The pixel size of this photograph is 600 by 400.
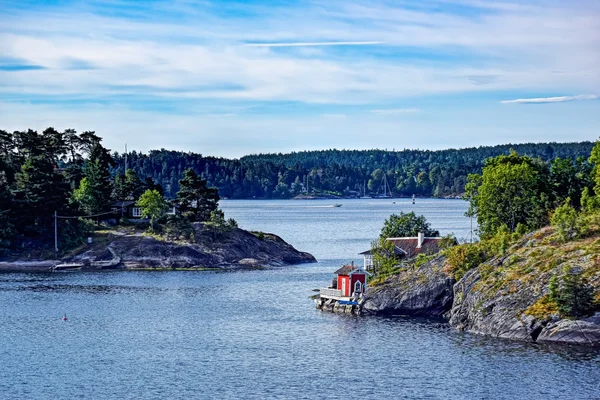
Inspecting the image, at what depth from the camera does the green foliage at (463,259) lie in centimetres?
9025

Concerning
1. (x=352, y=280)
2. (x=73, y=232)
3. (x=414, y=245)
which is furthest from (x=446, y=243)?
(x=73, y=232)

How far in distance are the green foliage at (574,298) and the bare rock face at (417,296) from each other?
1680 cm

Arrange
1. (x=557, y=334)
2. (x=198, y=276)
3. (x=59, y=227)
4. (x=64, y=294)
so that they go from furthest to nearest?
(x=59, y=227), (x=198, y=276), (x=64, y=294), (x=557, y=334)

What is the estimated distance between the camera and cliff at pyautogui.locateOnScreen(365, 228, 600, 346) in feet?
246

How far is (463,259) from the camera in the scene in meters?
91.0

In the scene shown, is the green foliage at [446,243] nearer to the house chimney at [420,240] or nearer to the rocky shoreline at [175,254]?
the house chimney at [420,240]

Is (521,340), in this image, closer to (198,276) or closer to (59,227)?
(198,276)

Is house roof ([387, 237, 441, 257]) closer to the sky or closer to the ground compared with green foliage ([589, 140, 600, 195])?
closer to the ground

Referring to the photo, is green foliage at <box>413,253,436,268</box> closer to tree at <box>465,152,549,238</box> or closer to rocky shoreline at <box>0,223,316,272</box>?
tree at <box>465,152,549,238</box>

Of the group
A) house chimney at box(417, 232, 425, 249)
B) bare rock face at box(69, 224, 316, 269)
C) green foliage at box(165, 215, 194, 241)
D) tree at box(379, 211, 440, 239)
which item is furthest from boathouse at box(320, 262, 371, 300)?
green foliage at box(165, 215, 194, 241)

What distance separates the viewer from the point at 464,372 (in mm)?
66250

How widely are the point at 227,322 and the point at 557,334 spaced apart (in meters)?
32.6

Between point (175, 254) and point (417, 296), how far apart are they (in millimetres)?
58620

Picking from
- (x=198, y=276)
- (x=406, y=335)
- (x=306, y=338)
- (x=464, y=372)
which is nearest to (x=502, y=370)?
(x=464, y=372)
